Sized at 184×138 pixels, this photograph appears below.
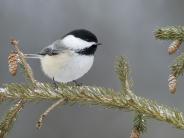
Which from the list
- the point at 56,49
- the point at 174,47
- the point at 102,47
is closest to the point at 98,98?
the point at 174,47

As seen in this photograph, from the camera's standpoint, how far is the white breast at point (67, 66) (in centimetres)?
233

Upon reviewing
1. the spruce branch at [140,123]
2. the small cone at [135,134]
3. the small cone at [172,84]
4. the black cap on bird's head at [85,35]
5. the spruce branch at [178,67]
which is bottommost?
the black cap on bird's head at [85,35]

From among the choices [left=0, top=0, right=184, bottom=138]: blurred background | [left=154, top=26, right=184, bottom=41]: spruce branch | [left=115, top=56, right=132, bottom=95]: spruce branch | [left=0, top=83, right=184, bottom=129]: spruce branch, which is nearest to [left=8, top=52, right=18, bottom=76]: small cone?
[left=0, top=83, right=184, bottom=129]: spruce branch

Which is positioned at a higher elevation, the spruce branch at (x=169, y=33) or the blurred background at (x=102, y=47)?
the spruce branch at (x=169, y=33)

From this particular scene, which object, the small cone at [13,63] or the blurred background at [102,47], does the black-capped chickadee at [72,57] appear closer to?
the small cone at [13,63]

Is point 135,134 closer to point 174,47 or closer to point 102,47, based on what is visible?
point 174,47

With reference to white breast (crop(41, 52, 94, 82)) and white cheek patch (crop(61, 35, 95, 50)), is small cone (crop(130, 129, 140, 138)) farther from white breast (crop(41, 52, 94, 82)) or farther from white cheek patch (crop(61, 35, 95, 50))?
white cheek patch (crop(61, 35, 95, 50))

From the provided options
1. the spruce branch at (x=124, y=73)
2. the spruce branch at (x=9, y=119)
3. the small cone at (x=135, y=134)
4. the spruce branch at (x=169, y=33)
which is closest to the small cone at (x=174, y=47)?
the spruce branch at (x=169, y=33)

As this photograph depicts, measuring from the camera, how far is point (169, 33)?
1.49 meters

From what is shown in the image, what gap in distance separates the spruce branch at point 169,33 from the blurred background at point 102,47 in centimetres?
399

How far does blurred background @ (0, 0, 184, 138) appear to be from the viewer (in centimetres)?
588

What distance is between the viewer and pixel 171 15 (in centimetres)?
710

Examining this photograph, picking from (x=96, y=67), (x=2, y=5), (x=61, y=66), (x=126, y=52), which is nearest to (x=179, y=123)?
(x=61, y=66)

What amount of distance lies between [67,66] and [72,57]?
0.17 feet
